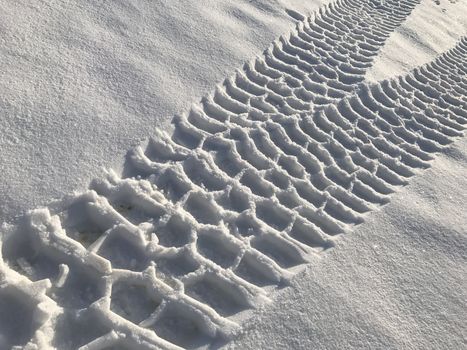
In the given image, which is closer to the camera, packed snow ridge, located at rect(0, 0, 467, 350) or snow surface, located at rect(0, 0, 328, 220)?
packed snow ridge, located at rect(0, 0, 467, 350)

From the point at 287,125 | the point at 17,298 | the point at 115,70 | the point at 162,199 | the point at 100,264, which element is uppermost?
the point at 287,125

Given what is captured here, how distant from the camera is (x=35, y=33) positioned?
2.67m

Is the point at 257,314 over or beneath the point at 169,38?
beneath

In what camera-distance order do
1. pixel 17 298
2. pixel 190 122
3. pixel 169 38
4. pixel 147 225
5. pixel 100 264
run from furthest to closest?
pixel 169 38
pixel 190 122
pixel 147 225
pixel 100 264
pixel 17 298

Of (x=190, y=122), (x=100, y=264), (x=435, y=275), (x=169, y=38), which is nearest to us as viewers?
(x=100, y=264)

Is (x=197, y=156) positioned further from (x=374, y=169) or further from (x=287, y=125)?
(x=374, y=169)

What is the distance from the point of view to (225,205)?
2.21 metres

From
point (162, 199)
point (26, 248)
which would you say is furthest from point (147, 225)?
point (26, 248)

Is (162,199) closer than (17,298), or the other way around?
(17,298)

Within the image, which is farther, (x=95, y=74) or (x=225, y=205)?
(x=95, y=74)

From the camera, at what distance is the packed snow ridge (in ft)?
5.72

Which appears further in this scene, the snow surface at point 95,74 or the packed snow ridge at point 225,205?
the snow surface at point 95,74

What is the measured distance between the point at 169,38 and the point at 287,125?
3.02 feet

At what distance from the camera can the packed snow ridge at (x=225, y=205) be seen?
174 centimetres
